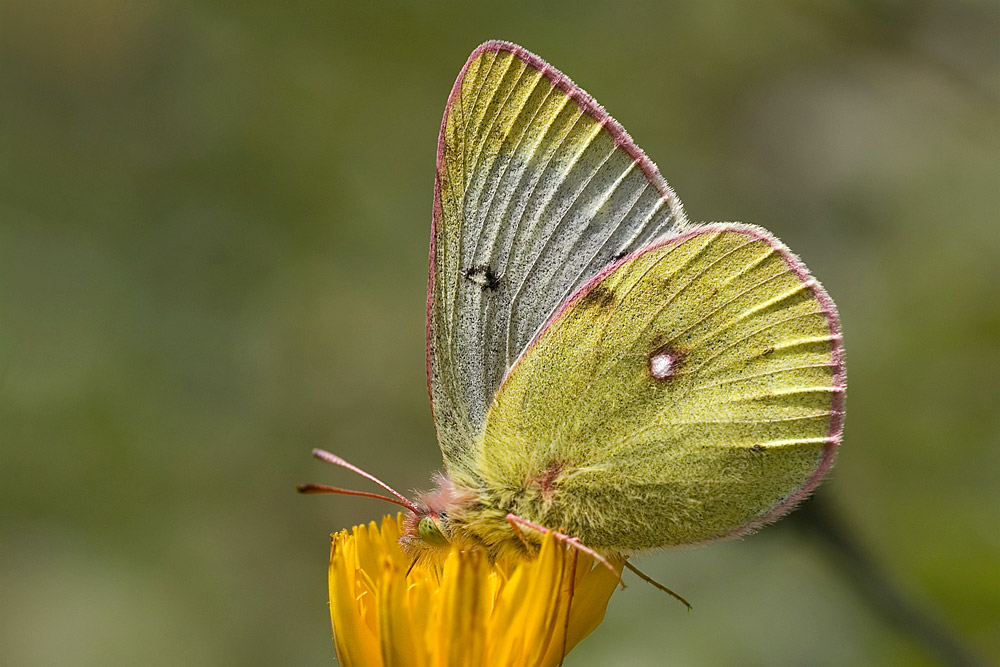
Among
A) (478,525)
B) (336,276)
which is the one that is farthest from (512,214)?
(336,276)

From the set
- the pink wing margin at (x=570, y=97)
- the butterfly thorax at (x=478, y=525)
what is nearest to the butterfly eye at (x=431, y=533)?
the butterfly thorax at (x=478, y=525)

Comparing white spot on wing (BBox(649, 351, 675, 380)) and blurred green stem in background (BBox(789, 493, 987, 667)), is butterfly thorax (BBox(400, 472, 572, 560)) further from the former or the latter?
blurred green stem in background (BBox(789, 493, 987, 667))

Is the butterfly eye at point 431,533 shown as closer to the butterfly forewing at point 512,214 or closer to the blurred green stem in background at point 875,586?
the butterfly forewing at point 512,214

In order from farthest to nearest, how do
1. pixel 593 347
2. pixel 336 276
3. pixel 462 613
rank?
pixel 336 276
pixel 593 347
pixel 462 613

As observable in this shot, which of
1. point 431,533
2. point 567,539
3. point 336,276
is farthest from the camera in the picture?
point 336,276

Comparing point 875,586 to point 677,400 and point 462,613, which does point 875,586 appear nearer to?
point 677,400

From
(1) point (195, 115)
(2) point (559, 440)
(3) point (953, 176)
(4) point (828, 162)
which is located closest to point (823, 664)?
(2) point (559, 440)

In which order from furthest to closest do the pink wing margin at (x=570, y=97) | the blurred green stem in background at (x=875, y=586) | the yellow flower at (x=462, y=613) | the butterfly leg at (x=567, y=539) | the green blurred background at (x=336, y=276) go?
1. the green blurred background at (x=336, y=276)
2. the pink wing margin at (x=570, y=97)
3. the blurred green stem in background at (x=875, y=586)
4. the butterfly leg at (x=567, y=539)
5. the yellow flower at (x=462, y=613)
